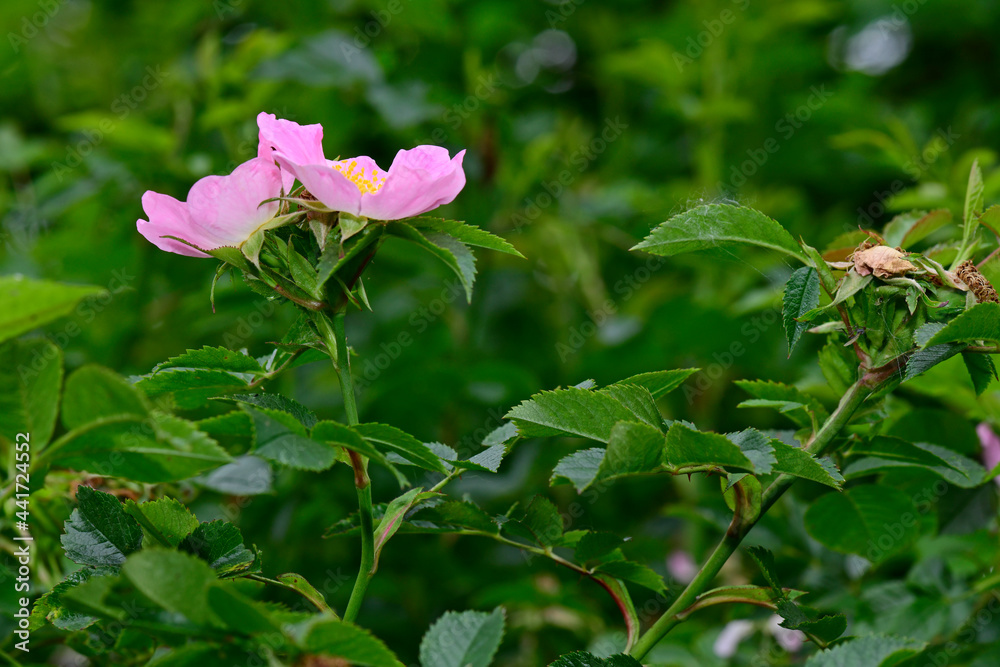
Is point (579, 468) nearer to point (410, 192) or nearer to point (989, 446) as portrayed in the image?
point (410, 192)

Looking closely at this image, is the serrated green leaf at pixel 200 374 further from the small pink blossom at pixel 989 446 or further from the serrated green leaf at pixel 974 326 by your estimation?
the small pink blossom at pixel 989 446

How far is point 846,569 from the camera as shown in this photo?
132 cm

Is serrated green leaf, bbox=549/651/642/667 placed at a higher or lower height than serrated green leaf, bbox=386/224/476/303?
lower

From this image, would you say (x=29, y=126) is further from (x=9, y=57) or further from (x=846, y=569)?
(x=846, y=569)

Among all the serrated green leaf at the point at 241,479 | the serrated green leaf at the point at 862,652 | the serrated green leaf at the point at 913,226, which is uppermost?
the serrated green leaf at the point at 913,226

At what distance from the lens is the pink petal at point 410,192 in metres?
0.62

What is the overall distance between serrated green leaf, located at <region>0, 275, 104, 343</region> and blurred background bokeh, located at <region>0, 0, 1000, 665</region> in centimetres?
89

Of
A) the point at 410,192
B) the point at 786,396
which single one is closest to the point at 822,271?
the point at 786,396

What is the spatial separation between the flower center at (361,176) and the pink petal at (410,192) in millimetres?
58

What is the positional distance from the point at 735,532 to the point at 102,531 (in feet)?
1.74

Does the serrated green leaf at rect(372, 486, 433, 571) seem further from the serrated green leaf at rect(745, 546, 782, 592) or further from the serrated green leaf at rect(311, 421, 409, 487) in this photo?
the serrated green leaf at rect(745, 546, 782, 592)

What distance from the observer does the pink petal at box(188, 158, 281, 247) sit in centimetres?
64

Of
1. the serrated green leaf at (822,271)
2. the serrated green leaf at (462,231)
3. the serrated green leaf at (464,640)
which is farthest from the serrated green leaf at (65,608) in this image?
the serrated green leaf at (822,271)

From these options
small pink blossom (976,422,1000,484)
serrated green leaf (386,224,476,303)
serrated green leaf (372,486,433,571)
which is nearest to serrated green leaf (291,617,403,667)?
serrated green leaf (372,486,433,571)
